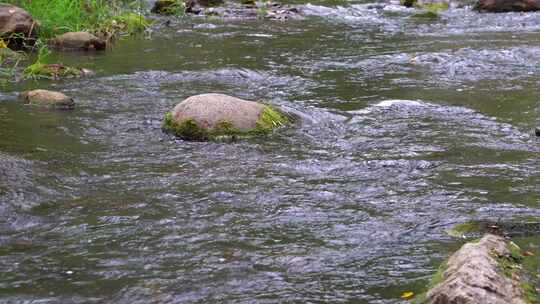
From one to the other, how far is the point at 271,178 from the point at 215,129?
121cm

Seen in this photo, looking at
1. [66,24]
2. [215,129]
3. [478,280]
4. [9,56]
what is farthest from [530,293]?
[66,24]

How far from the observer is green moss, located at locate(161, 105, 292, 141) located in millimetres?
6371

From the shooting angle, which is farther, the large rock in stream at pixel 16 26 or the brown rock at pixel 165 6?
the brown rock at pixel 165 6

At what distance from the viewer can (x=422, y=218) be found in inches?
175

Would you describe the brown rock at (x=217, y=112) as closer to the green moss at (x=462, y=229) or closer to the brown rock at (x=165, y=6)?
the green moss at (x=462, y=229)

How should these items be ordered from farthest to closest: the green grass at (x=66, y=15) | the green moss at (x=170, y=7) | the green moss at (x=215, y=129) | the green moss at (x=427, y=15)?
1. the green moss at (x=170, y=7)
2. the green moss at (x=427, y=15)
3. the green grass at (x=66, y=15)
4. the green moss at (x=215, y=129)

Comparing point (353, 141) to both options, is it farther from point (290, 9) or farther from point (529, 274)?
point (290, 9)

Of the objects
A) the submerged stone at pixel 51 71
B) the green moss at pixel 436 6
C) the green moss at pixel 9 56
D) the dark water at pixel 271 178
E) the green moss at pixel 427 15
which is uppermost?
the green moss at pixel 436 6

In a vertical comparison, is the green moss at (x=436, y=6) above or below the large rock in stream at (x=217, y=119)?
above

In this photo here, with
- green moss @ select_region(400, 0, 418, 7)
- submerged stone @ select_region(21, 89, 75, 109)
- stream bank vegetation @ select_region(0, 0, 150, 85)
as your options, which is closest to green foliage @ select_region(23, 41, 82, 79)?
stream bank vegetation @ select_region(0, 0, 150, 85)

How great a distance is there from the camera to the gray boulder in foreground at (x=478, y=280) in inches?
Result: 118

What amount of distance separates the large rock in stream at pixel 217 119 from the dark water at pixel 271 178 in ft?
0.54

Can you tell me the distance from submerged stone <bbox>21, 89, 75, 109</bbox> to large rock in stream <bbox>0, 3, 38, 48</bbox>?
264cm

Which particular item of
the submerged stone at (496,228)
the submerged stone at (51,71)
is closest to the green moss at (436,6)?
the submerged stone at (51,71)
